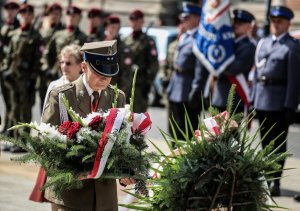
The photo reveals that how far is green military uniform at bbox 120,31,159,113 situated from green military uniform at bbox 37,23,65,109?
1.02 m

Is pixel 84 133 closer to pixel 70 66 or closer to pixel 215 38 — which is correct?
pixel 70 66

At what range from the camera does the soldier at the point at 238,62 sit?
39.8 ft

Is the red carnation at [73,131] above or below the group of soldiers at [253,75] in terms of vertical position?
above

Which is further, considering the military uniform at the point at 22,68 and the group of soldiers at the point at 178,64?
the military uniform at the point at 22,68

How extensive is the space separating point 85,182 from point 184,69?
6.65 metres

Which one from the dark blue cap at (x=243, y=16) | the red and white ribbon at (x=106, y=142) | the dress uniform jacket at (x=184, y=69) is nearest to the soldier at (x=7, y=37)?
the dress uniform jacket at (x=184, y=69)

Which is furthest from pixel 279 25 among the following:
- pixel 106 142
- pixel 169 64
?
pixel 106 142

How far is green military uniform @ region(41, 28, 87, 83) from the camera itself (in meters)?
14.5

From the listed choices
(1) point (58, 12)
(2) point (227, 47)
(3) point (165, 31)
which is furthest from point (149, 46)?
(3) point (165, 31)

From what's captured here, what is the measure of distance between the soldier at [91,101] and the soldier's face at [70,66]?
1538 millimetres

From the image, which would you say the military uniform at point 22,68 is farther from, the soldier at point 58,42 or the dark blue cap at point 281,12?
the dark blue cap at point 281,12

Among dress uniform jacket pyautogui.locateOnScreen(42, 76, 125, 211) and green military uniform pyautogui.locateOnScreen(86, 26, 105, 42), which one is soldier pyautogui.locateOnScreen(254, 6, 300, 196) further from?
dress uniform jacket pyautogui.locateOnScreen(42, 76, 125, 211)

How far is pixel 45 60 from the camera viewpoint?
1462cm

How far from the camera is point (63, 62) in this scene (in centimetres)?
884
